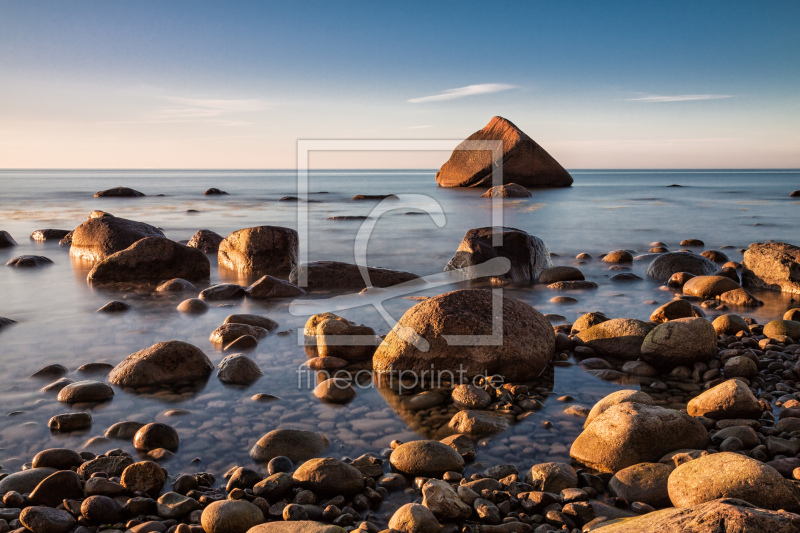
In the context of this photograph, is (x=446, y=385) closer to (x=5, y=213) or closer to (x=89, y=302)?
(x=89, y=302)

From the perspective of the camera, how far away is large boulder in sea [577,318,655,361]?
5016mm

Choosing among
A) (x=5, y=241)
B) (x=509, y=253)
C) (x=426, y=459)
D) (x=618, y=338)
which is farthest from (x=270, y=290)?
(x=5, y=241)

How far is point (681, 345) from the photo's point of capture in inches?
185

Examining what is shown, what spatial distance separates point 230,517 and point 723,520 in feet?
6.61

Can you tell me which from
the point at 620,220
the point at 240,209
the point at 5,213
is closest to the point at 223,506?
the point at 620,220

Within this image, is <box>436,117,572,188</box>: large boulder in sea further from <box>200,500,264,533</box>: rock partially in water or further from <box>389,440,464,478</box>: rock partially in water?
<box>200,500,264,533</box>: rock partially in water

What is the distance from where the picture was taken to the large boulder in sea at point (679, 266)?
848 centimetres

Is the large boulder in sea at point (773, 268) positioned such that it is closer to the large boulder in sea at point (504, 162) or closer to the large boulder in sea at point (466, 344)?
the large boulder in sea at point (466, 344)

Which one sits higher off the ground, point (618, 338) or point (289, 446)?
point (618, 338)

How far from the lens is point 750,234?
50.6ft

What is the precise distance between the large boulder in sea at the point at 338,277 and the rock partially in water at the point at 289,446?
4.60 m

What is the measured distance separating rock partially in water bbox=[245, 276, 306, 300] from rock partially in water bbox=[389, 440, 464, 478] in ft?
14.8

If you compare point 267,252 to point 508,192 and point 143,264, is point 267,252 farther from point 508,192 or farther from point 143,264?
point 508,192

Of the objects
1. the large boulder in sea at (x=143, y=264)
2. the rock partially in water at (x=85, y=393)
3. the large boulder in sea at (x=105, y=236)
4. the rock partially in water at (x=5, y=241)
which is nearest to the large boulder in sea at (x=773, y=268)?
the rock partially in water at (x=85, y=393)
